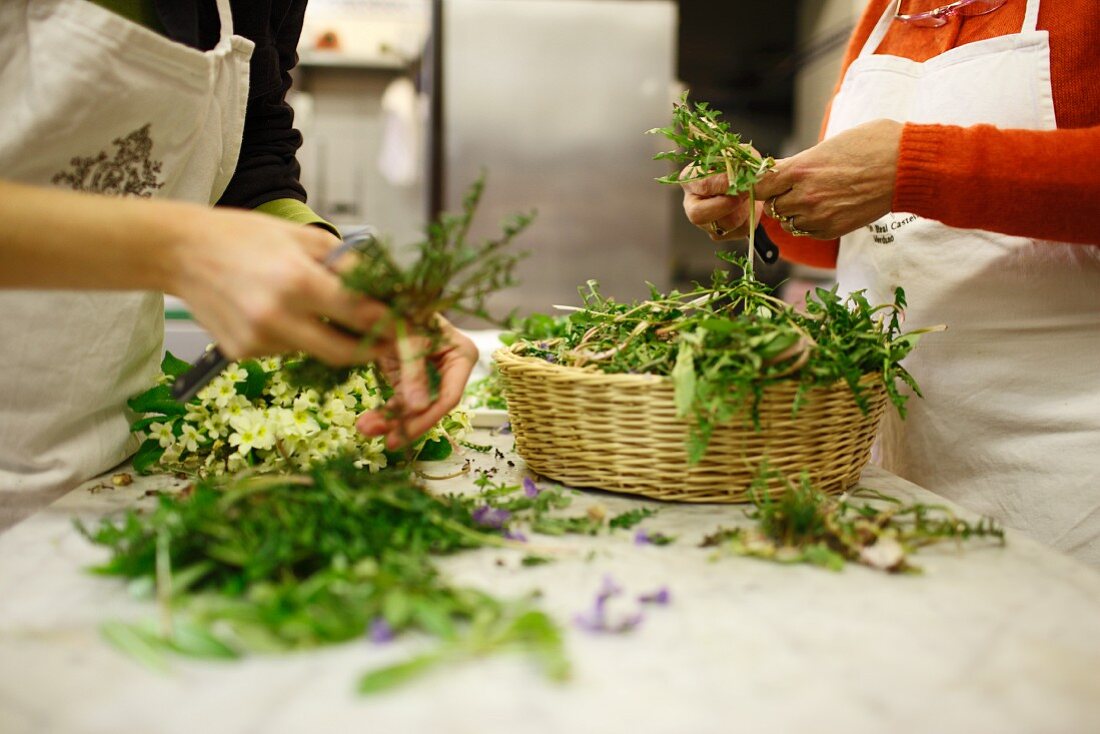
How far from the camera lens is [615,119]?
3.44 meters

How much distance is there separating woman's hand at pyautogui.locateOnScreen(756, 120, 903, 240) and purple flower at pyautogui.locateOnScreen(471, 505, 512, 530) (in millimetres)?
589

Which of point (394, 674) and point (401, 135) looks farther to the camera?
point (401, 135)

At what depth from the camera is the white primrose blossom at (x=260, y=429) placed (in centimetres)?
93

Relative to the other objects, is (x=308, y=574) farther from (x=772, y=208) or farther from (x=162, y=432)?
(x=772, y=208)

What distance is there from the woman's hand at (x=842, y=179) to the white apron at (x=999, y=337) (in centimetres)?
25

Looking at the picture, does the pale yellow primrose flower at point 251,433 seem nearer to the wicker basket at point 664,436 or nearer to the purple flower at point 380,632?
the wicker basket at point 664,436

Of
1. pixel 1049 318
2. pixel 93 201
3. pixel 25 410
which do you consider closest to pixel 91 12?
pixel 93 201

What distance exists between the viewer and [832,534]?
76 centimetres

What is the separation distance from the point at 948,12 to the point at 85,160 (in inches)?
50.5

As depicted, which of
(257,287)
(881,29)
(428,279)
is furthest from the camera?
(881,29)

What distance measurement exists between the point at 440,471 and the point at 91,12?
2.14 ft

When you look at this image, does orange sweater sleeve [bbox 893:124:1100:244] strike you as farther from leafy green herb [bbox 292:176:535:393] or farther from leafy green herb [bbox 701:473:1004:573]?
leafy green herb [bbox 292:176:535:393]

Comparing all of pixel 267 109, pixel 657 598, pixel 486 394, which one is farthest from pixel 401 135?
pixel 657 598

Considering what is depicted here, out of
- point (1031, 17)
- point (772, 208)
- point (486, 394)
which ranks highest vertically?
point (1031, 17)
